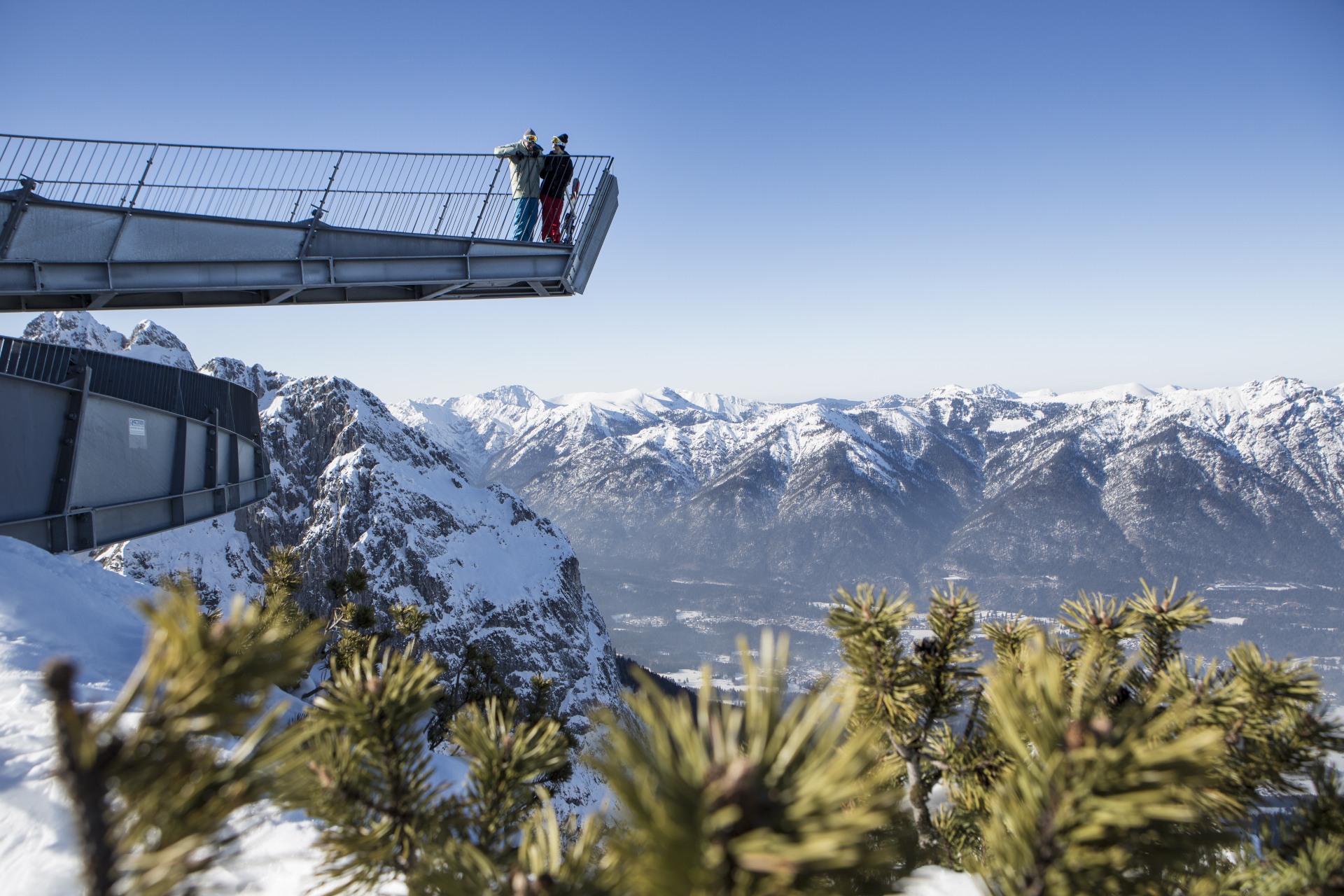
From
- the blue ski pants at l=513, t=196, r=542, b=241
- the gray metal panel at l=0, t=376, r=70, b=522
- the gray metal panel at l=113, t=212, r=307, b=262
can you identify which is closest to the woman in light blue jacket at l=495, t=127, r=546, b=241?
the blue ski pants at l=513, t=196, r=542, b=241

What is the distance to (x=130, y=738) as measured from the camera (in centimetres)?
158

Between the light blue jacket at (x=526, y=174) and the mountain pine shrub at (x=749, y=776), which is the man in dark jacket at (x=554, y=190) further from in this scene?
the mountain pine shrub at (x=749, y=776)

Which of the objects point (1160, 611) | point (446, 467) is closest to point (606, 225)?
point (1160, 611)

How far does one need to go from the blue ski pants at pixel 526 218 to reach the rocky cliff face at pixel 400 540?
112 metres

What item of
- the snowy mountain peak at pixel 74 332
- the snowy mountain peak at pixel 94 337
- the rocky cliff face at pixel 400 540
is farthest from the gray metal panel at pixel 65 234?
the snowy mountain peak at pixel 74 332

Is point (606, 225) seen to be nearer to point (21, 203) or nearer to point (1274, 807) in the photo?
point (21, 203)

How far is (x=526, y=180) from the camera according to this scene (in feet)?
51.8

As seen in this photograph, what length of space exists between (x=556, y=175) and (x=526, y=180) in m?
0.91

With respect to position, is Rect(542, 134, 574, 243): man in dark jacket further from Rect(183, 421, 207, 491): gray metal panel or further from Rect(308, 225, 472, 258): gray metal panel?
Rect(183, 421, 207, 491): gray metal panel

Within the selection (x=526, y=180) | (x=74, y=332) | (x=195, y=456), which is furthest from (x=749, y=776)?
(x=74, y=332)

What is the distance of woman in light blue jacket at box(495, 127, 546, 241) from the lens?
598 inches

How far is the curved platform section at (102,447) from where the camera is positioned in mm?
12461

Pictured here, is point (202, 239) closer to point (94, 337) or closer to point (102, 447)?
point (102, 447)

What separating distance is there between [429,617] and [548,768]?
32.2ft
